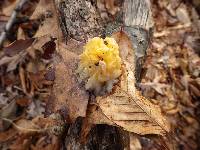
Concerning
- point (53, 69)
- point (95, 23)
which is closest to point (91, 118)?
point (53, 69)

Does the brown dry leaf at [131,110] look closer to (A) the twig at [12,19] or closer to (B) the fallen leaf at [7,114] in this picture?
(B) the fallen leaf at [7,114]

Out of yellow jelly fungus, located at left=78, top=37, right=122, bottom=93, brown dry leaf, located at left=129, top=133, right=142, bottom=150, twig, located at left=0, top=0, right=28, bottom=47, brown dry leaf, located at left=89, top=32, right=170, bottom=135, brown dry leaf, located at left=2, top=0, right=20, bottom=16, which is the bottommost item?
brown dry leaf, located at left=129, top=133, right=142, bottom=150

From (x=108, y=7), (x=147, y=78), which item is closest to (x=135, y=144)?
(x=147, y=78)

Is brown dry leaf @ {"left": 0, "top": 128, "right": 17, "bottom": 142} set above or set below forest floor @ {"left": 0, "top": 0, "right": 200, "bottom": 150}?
below

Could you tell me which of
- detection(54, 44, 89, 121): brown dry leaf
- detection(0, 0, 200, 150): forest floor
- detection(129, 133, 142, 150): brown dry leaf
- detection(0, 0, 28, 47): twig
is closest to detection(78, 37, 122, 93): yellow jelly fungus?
detection(54, 44, 89, 121): brown dry leaf

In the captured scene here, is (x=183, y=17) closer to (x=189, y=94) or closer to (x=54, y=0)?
(x=189, y=94)

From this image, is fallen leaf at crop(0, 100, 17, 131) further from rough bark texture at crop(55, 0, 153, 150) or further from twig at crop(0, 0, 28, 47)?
rough bark texture at crop(55, 0, 153, 150)

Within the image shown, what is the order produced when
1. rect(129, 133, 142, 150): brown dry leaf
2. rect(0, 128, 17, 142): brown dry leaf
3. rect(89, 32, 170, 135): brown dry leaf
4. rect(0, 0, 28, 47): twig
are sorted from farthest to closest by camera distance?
rect(0, 0, 28, 47): twig, rect(129, 133, 142, 150): brown dry leaf, rect(0, 128, 17, 142): brown dry leaf, rect(89, 32, 170, 135): brown dry leaf
